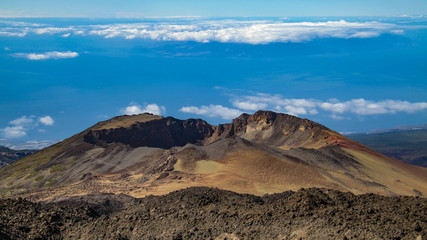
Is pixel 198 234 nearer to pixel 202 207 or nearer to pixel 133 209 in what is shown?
pixel 202 207

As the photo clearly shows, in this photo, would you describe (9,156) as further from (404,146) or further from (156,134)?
(404,146)

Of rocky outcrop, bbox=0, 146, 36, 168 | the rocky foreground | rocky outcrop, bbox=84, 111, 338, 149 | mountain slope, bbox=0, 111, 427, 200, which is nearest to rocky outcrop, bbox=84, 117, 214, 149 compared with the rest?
rocky outcrop, bbox=84, 111, 338, 149

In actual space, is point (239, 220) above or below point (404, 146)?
above

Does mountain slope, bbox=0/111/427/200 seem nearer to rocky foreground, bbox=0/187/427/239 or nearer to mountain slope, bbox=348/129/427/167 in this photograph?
rocky foreground, bbox=0/187/427/239

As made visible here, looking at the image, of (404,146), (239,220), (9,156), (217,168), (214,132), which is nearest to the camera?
(239,220)

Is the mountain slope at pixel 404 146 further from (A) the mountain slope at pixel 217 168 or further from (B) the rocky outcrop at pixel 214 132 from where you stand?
(A) the mountain slope at pixel 217 168

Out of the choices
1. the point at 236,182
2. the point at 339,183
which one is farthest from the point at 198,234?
the point at 339,183

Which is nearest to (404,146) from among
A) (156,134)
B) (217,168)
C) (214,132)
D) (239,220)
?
(214,132)

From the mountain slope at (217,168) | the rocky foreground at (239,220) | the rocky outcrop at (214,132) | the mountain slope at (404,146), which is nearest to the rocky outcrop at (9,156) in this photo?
the mountain slope at (217,168)
